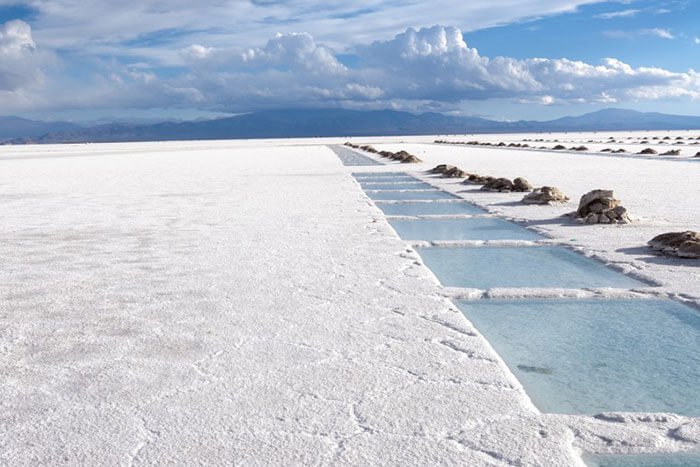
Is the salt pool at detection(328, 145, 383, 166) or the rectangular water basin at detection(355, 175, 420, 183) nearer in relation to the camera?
the rectangular water basin at detection(355, 175, 420, 183)

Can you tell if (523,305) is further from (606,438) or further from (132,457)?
(132,457)

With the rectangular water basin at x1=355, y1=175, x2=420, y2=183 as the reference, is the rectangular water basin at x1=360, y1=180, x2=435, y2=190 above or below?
above

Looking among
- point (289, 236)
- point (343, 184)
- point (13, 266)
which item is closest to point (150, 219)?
point (289, 236)

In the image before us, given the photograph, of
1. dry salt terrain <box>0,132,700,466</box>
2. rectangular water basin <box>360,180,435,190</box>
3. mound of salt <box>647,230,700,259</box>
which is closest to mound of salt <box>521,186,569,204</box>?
dry salt terrain <box>0,132,700,466</box>

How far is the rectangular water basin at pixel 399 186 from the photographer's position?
14.1 m

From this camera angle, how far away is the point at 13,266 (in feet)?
18.8

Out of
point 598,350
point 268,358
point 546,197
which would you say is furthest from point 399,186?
point 268,358

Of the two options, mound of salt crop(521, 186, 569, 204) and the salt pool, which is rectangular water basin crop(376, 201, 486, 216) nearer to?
mound of salt crop(521, 186, 569, 204)

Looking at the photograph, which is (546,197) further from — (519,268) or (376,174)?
(376,174)

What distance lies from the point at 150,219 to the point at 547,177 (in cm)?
1052

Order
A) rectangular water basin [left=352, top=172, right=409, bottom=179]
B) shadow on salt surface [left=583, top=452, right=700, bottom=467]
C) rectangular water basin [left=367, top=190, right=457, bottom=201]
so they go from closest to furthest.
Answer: shadow on salt surface [left=583, top=452, right=700, bottom=467], rectangular water basin [left=367, top=190, right=457, bottom=201], rectangular water basin [left=352, top=172, right=409, bottom=179]

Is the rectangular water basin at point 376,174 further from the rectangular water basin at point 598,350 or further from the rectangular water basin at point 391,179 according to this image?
the rectangular water basin at point 598,350

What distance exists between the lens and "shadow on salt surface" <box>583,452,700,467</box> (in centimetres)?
225

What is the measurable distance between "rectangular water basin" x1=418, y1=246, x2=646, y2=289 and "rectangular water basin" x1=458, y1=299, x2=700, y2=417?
522 mm
